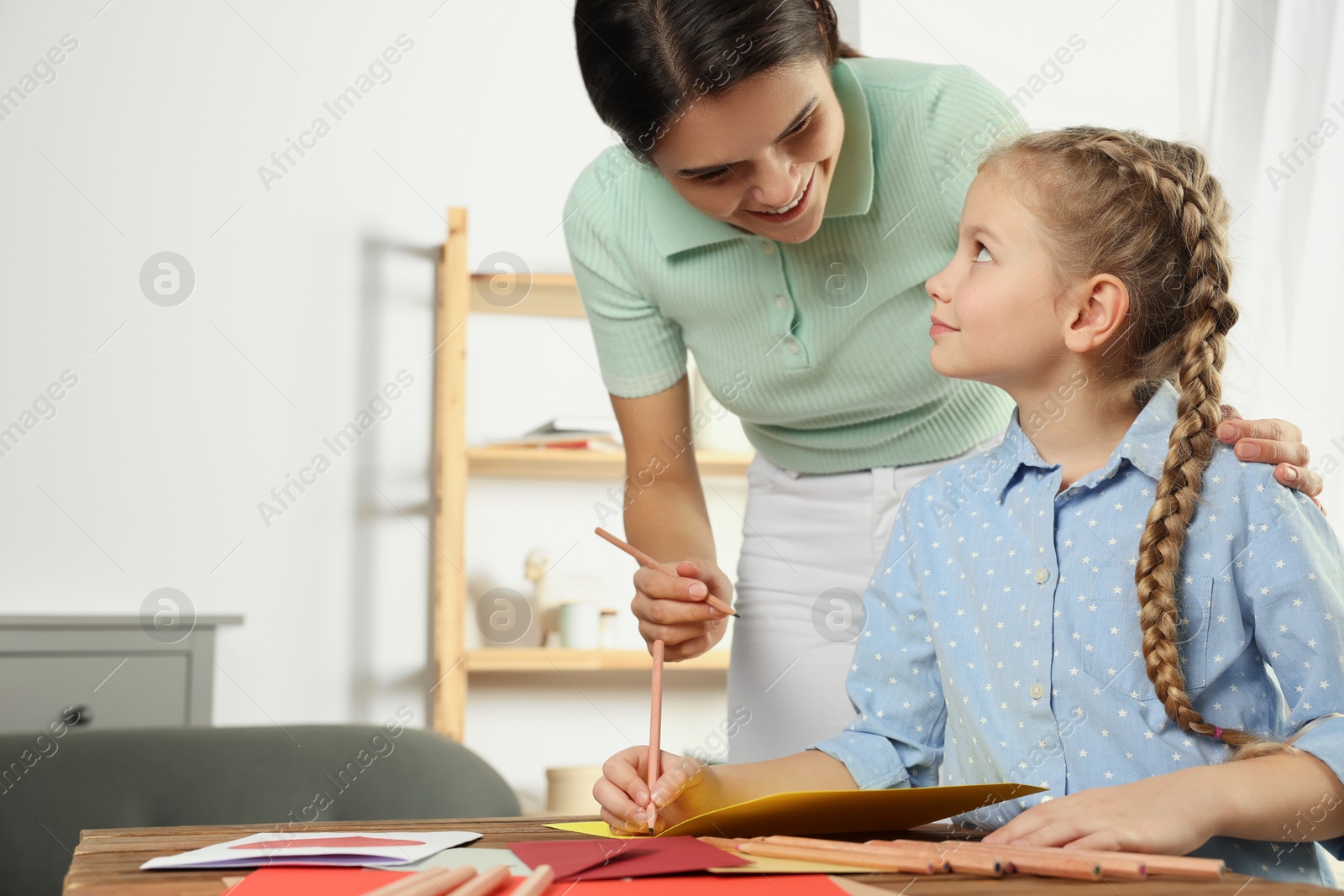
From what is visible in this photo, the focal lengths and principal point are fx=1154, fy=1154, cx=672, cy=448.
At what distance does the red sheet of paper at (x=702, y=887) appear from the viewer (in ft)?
1.77

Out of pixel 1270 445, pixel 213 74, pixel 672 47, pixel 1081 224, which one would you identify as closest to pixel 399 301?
pixel 213 74

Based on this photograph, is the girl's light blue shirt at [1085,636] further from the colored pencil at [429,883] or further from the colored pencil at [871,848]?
the colored pencil at [429,883]

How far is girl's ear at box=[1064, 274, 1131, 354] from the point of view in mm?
984

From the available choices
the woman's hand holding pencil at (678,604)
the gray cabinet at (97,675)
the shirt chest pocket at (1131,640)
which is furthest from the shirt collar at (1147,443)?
the gray cabinet at (97,675)

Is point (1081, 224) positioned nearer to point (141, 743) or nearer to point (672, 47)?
point (672, 47)

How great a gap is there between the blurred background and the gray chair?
1438 mm

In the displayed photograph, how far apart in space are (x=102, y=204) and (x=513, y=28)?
46.1 inches

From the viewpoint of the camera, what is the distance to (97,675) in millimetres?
2631

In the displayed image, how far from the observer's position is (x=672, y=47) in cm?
106

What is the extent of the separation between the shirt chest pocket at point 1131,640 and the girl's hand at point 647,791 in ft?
1.04

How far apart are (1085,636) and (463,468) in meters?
2.14

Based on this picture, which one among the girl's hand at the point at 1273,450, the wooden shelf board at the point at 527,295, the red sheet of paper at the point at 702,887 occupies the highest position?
the wooden shelf board at the point at 527,295

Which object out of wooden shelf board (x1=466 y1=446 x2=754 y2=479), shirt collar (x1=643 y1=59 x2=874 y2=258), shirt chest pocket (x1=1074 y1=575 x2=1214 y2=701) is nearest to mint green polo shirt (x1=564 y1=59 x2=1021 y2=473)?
shirt collar (x1=643 y1=59 x2=874 y2=258)

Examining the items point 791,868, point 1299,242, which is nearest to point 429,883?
point 791,868
